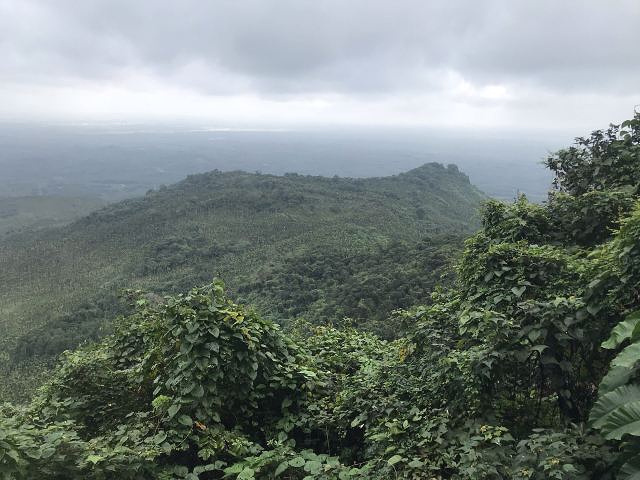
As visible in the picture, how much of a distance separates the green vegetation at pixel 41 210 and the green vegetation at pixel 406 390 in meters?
125

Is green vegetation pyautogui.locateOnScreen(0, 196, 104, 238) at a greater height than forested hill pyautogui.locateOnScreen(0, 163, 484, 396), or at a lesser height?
lesser

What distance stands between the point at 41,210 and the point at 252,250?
4556 inches

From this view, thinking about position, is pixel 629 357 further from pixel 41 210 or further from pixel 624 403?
pixel 41 210

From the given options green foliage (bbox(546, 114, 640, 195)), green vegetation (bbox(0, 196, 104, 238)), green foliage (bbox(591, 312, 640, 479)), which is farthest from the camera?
green vegetation (bbox(0, 196, 104, 238))

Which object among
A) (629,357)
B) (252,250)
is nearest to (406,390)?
(629,357)

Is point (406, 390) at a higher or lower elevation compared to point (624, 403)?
lower

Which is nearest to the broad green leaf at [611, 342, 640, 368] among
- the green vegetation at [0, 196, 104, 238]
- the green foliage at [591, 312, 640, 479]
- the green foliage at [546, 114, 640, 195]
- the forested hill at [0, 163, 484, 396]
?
the green foliage at [591, 312, 640, 479]

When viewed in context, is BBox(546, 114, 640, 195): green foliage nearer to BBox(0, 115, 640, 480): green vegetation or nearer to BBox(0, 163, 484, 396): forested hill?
BBox(0, 115, 640, 480): green vegetation

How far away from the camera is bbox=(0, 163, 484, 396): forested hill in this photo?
35.5 meters

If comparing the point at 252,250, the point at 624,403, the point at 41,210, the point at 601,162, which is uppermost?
the point at 601,162

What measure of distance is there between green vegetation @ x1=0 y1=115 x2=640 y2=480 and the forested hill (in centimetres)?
1433

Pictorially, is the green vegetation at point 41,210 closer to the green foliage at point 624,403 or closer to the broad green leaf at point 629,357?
the green foliage at point 624,403

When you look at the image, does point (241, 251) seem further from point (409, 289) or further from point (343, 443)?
→ point (343, 443)

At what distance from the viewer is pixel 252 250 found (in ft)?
181
